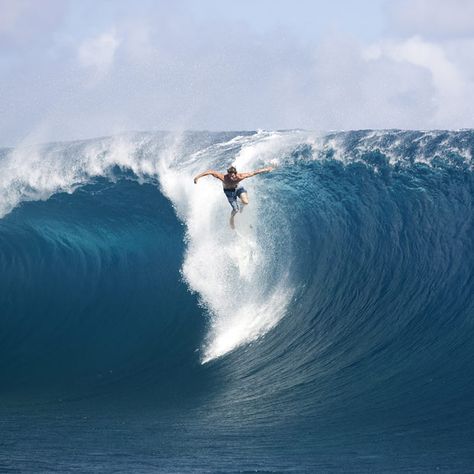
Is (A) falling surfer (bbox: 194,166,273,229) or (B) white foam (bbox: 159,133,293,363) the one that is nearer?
(B) white foam (bbox: 159,133,293,363)

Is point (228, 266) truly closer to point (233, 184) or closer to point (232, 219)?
point (232, 219)

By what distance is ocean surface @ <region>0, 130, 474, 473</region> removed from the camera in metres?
8.42

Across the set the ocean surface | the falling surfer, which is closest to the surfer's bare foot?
the falling surfer

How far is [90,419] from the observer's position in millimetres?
9688

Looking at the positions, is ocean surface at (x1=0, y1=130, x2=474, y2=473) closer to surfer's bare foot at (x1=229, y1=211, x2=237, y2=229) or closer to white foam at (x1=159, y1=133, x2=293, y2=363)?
white foam at (x1=159, y1=133, x2=293, y2=363)

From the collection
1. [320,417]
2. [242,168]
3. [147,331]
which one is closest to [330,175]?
[242,168]

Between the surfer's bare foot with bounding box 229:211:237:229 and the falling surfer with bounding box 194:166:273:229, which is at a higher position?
the falling surfer with bounding box 194:166:273:229

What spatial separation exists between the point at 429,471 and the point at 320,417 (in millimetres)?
2202

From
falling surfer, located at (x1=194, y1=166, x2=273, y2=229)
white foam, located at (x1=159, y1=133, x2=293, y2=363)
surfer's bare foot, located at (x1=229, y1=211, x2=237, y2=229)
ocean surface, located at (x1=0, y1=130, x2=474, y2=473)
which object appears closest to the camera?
ocean surface, located at (x1=0, y1=130, x2=474, y2=473)

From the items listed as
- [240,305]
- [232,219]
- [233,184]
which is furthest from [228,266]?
[233,184]

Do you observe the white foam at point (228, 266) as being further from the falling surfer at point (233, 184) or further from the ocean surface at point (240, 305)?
the falling surfer at point (233, 184)

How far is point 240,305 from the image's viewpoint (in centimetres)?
1320

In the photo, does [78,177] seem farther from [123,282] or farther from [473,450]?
[473,450]

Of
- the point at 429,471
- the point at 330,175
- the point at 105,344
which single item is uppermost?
the point at 330,175
